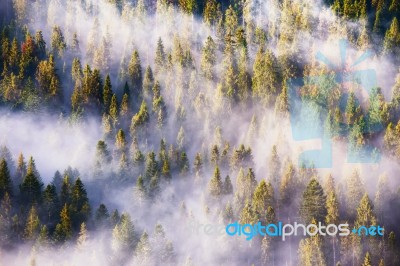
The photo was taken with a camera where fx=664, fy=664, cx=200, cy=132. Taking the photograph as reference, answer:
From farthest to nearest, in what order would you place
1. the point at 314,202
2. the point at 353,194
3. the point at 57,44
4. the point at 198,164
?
the point at 57,44 → the point at 198,164 → the point at 353,194 → the point at 314,202

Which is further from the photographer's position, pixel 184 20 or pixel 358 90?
pixel 184 20

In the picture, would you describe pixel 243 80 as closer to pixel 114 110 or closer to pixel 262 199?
pixel 114 110

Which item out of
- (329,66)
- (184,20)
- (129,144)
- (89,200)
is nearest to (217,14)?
(184,20)

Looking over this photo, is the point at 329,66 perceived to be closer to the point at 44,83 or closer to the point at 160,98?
the point at 160,98

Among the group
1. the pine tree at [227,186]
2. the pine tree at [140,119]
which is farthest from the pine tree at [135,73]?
the pine tree at [227,186]

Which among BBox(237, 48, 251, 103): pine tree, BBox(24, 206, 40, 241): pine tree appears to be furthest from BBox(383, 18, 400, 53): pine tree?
BBox(24, 206, 40, 241): pine tree

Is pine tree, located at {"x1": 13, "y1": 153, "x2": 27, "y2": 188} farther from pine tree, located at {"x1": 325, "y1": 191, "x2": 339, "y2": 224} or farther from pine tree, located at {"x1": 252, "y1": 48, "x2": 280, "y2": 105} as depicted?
pine tree, located at {"x1": 325, "y1": 191, "x2": 339, "y2": 224}

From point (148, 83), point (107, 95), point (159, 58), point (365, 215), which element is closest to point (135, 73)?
point (148, 83)

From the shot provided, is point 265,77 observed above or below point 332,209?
above
